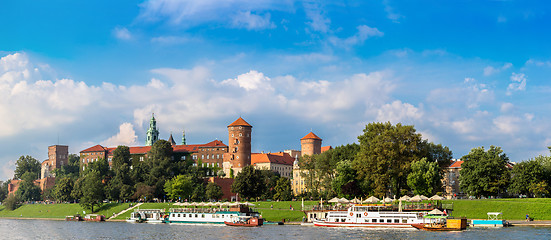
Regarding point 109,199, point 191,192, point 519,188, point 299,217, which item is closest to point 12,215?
point 109,199

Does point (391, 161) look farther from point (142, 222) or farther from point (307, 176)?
point (142, 222)

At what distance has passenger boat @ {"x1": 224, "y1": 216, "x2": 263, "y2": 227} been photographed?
274ft

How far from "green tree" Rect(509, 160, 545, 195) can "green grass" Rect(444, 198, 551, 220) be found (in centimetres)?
777

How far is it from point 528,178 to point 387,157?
67.3 feet

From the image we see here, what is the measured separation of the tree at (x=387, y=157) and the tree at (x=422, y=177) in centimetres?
293

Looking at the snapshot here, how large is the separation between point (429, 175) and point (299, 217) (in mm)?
20144

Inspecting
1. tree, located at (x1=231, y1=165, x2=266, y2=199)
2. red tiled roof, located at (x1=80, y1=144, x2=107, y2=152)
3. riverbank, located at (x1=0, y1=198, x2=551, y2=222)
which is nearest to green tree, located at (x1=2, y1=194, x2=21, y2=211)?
riverbank, located at (x1=0, y1=198, x2=551, y2=222)

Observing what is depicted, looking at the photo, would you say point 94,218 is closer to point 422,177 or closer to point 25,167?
point 422,177

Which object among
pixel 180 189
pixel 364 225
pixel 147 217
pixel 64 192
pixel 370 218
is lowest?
pixel 147 217

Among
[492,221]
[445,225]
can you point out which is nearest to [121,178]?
[445,225]

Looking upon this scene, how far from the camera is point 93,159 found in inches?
7219

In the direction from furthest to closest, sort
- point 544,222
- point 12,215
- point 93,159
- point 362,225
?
1. point 93,159
2. point 12,215
3. point 362,225
4. point 544,222

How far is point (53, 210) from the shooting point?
458 feet

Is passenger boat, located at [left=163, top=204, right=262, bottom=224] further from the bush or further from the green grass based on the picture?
the bush
